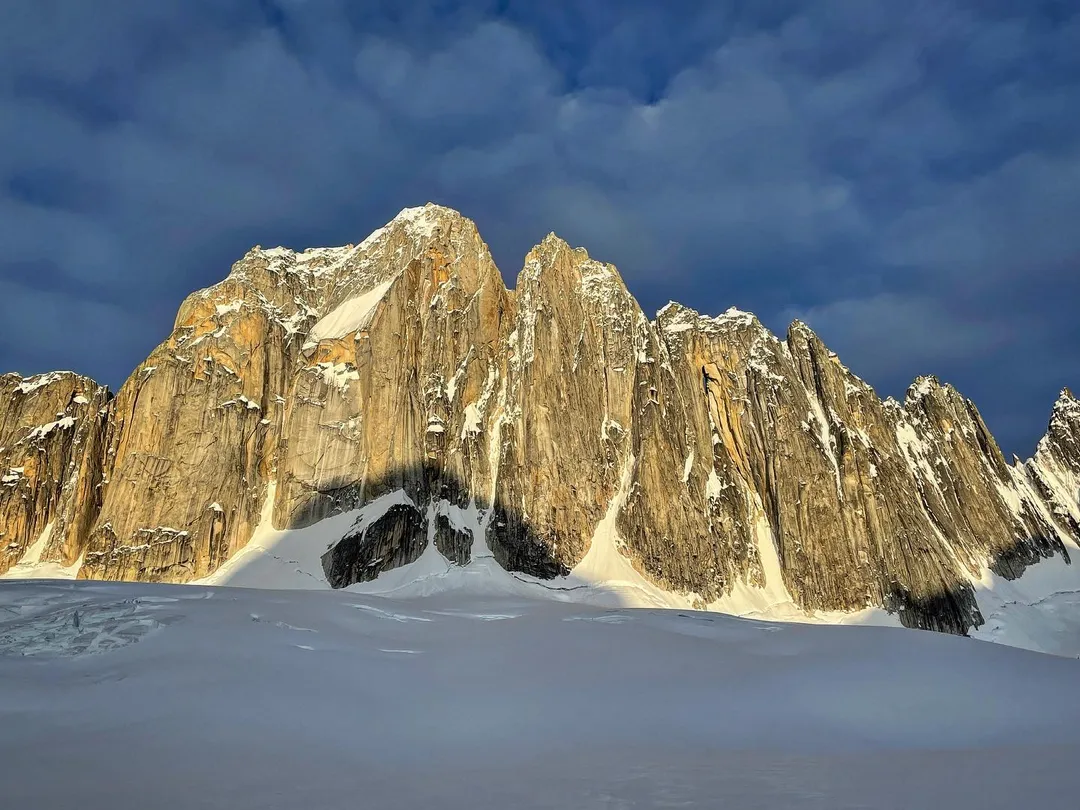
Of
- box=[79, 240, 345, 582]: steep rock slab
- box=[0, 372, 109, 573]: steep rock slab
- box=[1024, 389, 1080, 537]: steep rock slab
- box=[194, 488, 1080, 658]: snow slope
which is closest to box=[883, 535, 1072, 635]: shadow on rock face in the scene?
box=[194, 488, 1080, 658]: snow slope

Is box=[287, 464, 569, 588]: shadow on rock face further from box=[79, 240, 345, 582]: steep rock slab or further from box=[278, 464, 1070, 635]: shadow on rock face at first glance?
box=[79, 240, 345, 582]: steep rock slab

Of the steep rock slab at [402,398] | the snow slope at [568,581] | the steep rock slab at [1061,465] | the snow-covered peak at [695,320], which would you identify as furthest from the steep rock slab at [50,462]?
the steep rock slab at [1061,465]

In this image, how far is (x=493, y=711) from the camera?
11.0 metres

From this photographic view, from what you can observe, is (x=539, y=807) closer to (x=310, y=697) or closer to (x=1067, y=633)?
(x=310, y=697)

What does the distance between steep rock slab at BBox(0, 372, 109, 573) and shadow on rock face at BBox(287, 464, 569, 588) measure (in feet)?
88.6

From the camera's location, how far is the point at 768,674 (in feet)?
42.2

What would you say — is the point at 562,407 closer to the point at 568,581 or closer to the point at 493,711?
the point at 568,581

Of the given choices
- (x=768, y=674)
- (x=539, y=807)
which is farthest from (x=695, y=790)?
(x=768, y=674)

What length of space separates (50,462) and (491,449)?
180ft

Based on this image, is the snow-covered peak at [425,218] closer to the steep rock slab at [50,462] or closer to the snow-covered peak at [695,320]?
the snow-covered peak at [695,320]

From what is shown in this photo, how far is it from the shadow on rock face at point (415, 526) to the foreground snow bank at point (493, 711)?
58073mm

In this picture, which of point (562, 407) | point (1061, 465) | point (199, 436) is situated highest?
point (562, 407)

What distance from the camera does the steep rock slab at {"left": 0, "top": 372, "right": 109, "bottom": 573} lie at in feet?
269

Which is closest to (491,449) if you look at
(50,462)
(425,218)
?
(425,218)
